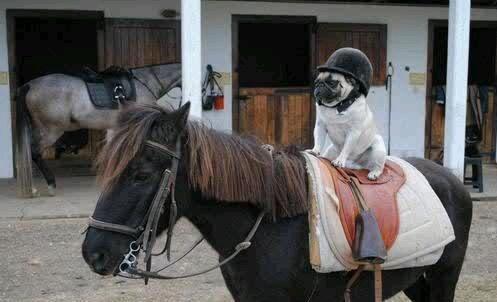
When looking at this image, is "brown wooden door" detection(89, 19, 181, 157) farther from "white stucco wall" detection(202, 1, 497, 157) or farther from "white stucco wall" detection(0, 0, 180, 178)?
"white stucco wall" detection(202, 1, 497, 157)

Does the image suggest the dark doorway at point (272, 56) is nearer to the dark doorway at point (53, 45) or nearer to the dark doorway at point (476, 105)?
the dark doorway at point (476, 105)

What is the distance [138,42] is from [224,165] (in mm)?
6883

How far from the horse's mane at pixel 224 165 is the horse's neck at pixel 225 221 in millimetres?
54

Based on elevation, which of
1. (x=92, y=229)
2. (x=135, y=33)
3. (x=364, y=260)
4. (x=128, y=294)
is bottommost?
(x=128, y=294)

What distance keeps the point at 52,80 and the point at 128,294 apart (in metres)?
4.23

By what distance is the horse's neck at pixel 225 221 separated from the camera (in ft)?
6.97

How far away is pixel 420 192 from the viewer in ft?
8.11

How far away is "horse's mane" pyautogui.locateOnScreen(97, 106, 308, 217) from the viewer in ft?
6.32

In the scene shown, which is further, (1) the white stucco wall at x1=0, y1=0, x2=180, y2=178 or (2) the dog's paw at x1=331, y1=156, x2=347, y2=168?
(1) the white stucco wall at x1=0, y1=0, x2=180, y2=178

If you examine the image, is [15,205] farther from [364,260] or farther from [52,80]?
[364,260]

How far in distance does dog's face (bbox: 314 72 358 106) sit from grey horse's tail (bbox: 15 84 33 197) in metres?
5.36

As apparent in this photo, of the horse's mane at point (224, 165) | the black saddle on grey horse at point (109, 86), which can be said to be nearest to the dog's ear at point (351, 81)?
the horse's mane at point (224, 165)

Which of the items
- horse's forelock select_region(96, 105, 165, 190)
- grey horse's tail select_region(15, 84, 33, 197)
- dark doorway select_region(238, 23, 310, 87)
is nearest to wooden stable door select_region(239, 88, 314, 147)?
dark doorway select_region(238, 23, 310, 87)

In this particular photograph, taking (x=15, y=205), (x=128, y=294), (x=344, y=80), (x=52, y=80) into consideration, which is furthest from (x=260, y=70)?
(x=344, y=80)
